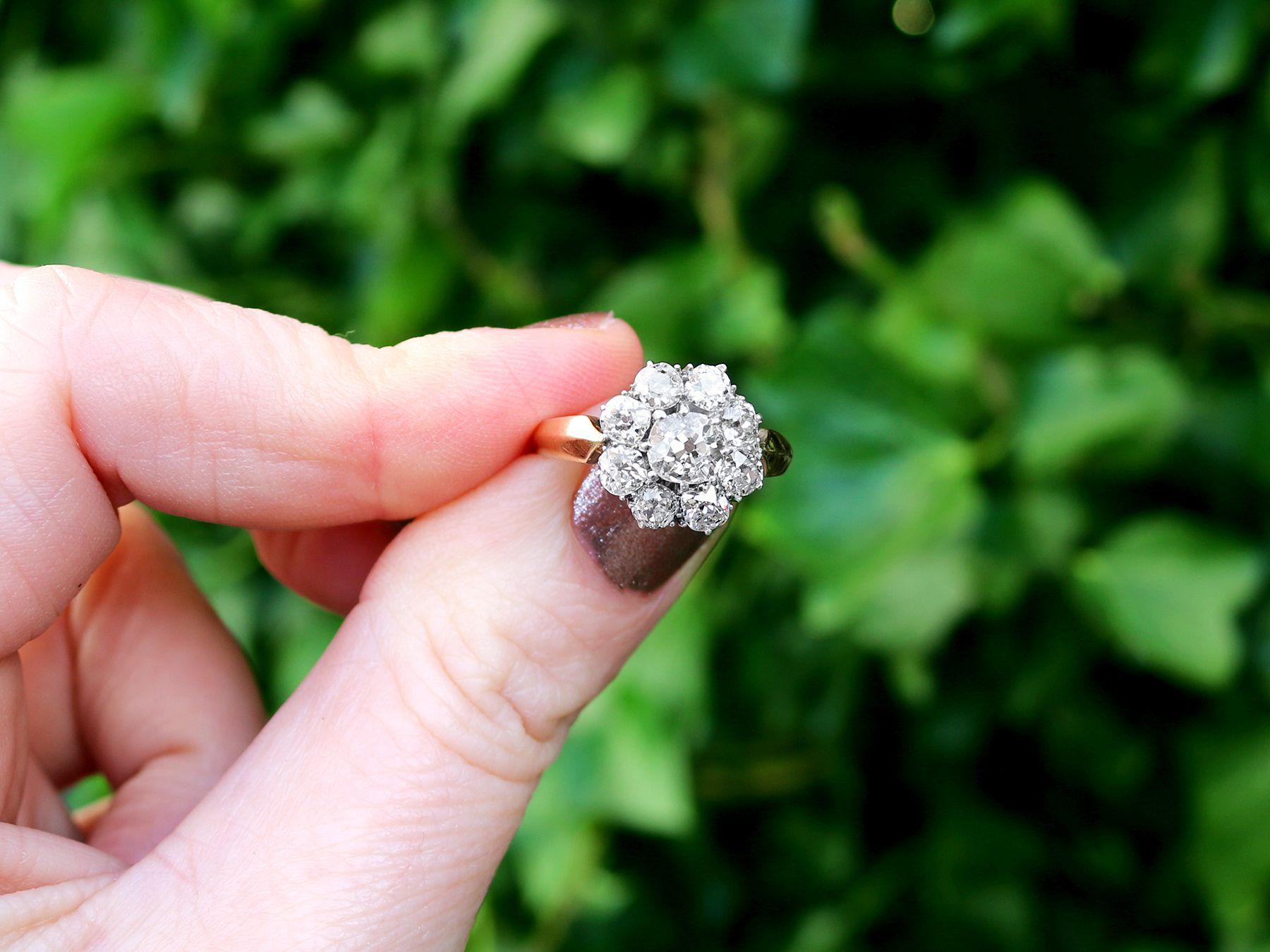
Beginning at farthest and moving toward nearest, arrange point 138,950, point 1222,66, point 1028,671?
point 1028,671 < point 1222,66 < point 138,950

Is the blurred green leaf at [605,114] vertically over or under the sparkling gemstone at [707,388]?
over

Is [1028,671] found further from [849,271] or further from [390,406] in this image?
[390,406]

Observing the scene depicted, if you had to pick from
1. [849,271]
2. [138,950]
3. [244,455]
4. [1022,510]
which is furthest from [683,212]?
[138,950]

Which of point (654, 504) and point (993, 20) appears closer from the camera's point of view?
point (654, 504)

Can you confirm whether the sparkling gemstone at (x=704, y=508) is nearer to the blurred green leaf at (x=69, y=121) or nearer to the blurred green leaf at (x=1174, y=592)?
the blurred green leaf at (x=1174, y=592)

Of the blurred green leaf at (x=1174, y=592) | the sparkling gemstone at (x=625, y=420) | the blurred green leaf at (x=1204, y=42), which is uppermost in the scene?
the blurred green leaf at (x=1204, y=42)

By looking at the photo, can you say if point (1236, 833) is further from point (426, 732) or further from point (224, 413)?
point (224, 413)

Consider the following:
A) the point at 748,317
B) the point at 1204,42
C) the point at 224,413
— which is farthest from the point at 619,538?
the point at 1204,42

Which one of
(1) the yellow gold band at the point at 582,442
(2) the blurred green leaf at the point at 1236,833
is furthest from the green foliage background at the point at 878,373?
(1) the yellow gold band at the point at 582,442
